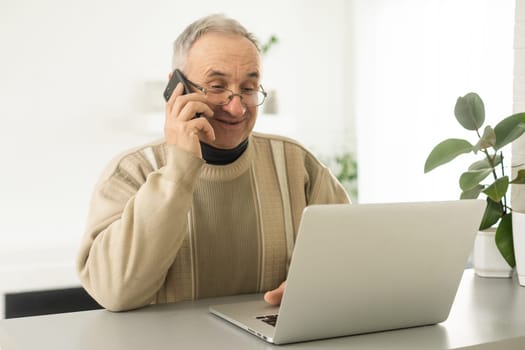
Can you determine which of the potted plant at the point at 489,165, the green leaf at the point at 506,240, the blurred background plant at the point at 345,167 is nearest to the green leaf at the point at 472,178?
the potted plant at the point at 489,165

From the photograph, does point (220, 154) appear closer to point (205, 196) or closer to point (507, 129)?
point (205, 196)

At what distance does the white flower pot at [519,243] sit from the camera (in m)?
1.72

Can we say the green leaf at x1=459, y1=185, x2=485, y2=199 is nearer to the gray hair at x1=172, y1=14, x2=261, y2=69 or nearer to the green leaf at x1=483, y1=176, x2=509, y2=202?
the green leaf at x1=483, y1=176, x2=509, y2=202

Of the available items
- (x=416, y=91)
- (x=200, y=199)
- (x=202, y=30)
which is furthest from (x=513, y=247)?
(x=416, y=91)

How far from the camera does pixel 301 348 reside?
1.17 meters

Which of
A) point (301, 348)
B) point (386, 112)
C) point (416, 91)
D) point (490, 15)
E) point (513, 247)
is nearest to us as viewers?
point (301, 348)

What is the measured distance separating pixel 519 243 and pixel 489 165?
25 centimetres

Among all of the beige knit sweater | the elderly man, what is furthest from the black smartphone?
the beige knit sweater

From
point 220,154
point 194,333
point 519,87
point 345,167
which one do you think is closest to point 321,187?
point 220,154

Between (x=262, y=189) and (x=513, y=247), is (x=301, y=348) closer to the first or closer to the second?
(x=262, y=189)

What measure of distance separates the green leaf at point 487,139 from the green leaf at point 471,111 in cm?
7

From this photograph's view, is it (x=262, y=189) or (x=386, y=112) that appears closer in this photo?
(x=262, y=189)

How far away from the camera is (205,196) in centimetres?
174

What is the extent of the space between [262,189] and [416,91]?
2.71 meters
